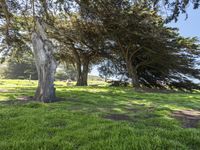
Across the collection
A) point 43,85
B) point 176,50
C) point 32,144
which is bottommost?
point 32,144

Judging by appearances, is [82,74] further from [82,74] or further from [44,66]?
[44,66]

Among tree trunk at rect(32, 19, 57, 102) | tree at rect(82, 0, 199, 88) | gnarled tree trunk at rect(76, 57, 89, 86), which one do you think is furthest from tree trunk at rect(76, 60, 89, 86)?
tree trunk at rect(32, 19, 57, 102)

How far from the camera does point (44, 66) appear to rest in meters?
12.4

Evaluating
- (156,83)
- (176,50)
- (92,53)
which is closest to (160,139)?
Answer: (176,50)

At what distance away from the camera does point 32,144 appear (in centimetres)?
491

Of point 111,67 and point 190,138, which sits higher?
point 111,67

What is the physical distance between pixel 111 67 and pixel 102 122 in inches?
1047

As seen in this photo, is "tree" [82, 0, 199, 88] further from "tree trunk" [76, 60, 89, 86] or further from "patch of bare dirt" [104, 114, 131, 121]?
"patch of bare dirt" [104, 114, 131, 121]

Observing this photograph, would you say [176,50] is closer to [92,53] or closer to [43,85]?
[92,53]

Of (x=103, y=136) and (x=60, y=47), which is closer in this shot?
(x=103, y=136)

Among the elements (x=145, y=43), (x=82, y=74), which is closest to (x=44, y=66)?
(x=145, y=43)

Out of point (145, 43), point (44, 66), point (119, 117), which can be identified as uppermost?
point (145, 43)

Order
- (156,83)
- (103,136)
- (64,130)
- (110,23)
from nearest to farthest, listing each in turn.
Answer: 1. (103,136)
2. (64,130)
3. (110,23)
4. (156,83)

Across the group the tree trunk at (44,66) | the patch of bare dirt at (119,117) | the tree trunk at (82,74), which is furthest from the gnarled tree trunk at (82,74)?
the patch of bare dirt at (119,117)
